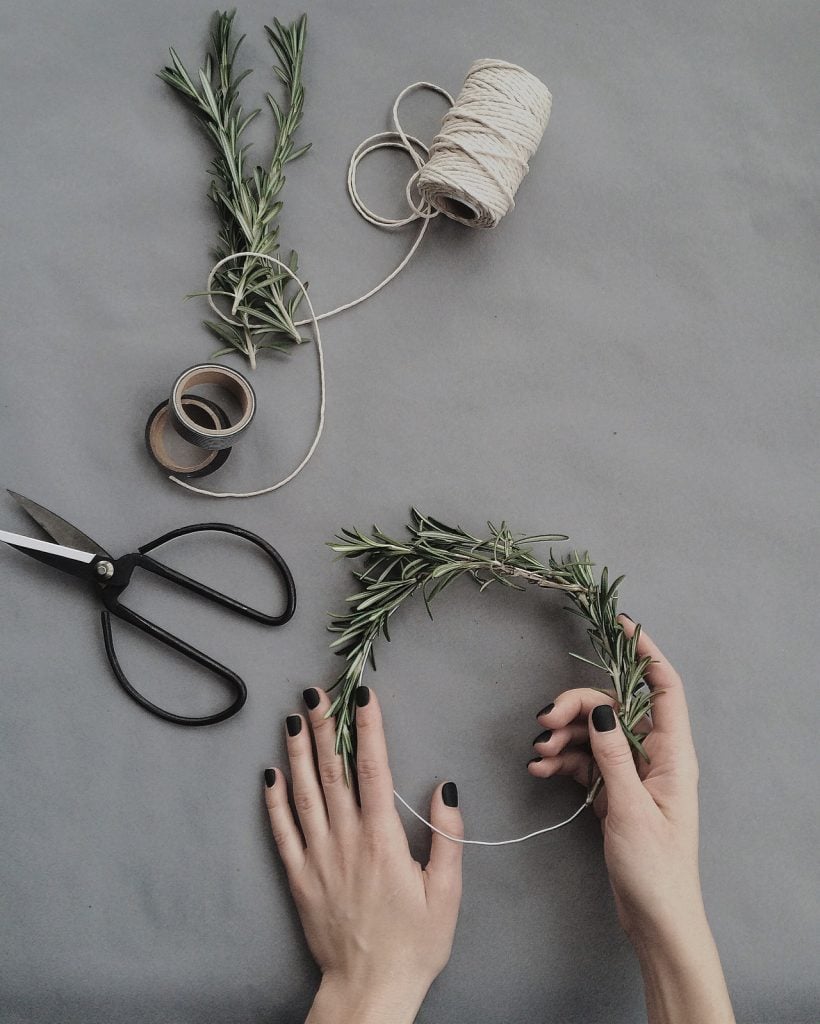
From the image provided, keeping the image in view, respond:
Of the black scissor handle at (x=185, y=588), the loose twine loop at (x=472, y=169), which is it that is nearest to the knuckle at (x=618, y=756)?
the loose twine loop at (x=472, y=169)

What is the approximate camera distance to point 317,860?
1.16 meters

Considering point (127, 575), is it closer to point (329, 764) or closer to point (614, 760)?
point (329, 764)

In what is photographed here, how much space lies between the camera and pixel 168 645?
1.19 m

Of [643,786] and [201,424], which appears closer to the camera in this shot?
[643,786]

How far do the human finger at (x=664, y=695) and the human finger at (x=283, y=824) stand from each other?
0.51m

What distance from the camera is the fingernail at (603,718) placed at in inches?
42.6

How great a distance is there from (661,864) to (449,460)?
61 centimetres

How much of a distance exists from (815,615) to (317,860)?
813mm

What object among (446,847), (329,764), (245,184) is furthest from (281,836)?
(245,184)

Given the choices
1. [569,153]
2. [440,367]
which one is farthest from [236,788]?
[569,153]

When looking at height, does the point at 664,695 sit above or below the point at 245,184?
below

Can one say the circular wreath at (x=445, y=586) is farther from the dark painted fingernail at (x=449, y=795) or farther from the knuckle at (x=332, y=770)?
the dark painted fingernail at (x=449, y=795)

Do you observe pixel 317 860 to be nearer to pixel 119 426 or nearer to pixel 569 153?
pixel 119 426

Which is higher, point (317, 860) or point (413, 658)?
point (413, 658)
